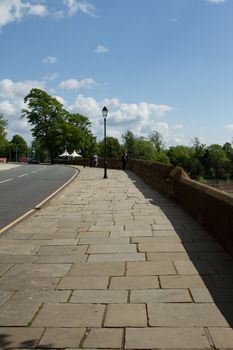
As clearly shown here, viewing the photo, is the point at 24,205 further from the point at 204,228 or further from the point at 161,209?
the point at 204,228

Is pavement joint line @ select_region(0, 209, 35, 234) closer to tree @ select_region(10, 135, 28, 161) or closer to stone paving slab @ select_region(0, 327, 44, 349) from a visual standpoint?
stone paving slab @ select_region(0, 327, 44, 349)

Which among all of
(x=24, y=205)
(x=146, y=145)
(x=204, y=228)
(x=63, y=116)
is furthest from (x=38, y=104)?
(x=204, y=228)

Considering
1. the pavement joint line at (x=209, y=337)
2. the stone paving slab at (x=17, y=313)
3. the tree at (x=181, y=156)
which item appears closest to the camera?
the pavement joint line at (x=209, y=337)

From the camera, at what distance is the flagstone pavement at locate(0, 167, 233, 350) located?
391cm

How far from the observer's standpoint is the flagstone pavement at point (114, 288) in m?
3.91

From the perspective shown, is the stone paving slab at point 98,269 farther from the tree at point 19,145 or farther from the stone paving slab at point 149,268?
the tree at point 19,145

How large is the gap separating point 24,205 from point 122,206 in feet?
10.2

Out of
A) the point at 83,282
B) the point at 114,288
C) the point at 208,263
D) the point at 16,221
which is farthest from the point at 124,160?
the point at 114,288

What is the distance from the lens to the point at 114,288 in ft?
17.4

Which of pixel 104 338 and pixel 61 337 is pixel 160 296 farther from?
pixel 61 337

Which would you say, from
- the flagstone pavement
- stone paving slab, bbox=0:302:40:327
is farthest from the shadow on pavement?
stone paving slab, bbox=0:302:40:327

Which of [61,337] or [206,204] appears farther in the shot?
[206,204]

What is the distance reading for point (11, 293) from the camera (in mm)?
5188

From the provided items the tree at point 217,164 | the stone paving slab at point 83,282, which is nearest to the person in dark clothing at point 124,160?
the stone paving slab at point 83,282
